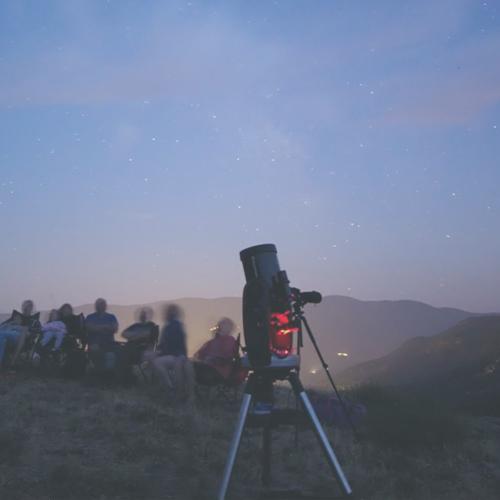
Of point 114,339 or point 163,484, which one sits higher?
point 114,339

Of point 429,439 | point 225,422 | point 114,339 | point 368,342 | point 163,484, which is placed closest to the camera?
point 163,484

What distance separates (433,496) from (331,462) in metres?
1.73

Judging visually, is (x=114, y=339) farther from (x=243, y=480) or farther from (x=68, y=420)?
(x=243, y=480)

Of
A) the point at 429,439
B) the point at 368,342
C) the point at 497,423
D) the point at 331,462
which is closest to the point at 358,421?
the point at 429,439

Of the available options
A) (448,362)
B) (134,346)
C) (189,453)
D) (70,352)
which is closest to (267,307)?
(189,453)

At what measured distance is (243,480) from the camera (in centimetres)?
508

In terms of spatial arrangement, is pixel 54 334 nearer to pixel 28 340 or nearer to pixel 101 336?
pixel 28 340

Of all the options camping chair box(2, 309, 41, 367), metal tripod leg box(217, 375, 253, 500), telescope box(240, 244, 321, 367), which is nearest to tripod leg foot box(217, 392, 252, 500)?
metal tripod leg box(217, 375, 253, 500)

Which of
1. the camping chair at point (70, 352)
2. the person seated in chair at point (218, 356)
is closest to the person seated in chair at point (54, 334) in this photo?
the camping chair at point (70, 352)

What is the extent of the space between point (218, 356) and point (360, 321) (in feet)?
390

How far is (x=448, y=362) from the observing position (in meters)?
48.6

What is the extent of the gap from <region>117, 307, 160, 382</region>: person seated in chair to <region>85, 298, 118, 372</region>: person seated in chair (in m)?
0.18

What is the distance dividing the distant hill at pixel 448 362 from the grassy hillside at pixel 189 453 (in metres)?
27.1

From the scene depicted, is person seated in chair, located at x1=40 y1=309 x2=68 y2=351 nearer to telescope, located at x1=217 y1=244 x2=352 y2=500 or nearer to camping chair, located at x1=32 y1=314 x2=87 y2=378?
camping chair, located at x1=32 y1=314 x2=87 y2=378
